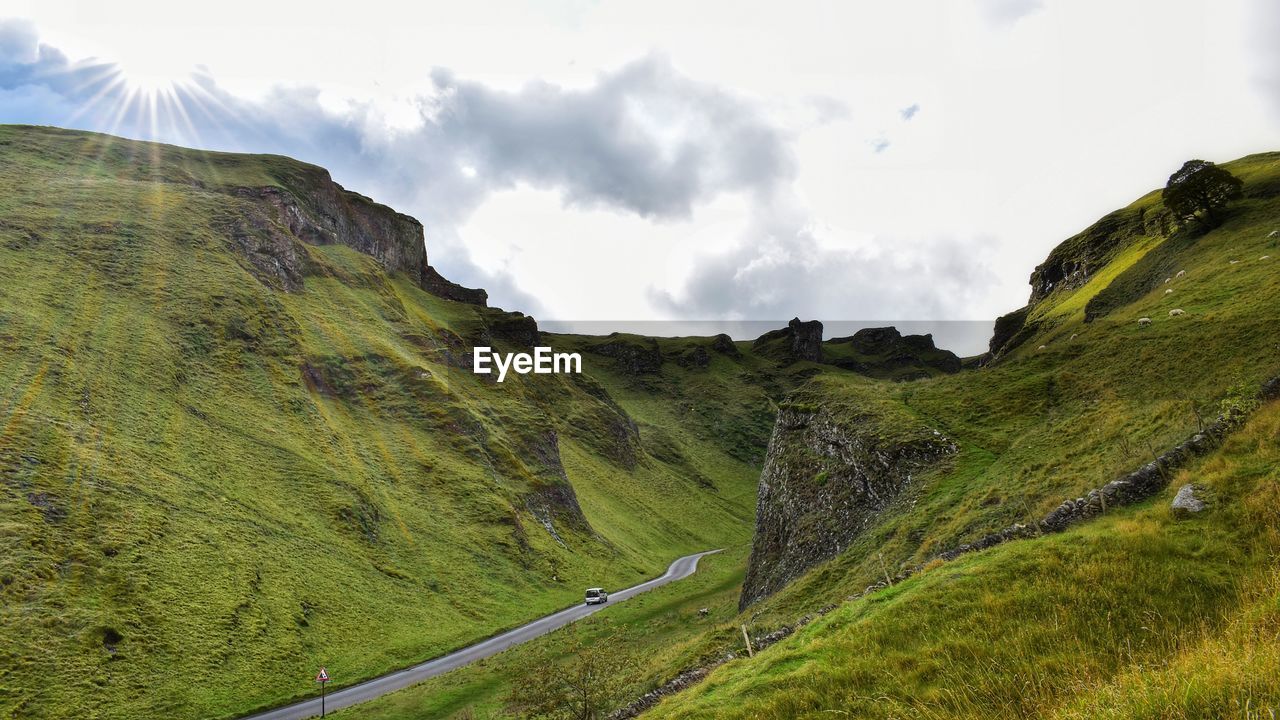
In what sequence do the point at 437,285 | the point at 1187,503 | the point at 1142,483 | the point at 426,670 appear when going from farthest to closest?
the point at 437,285, the point at 426,670, the point at 1142,483, the point at 1187,503

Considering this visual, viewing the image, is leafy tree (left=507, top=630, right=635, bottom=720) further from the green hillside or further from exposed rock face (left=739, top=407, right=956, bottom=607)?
exposed rock face (left=739, top=407, right=956, bottom=607)

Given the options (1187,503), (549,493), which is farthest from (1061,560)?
(549,493)

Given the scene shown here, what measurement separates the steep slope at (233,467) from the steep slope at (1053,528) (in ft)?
103

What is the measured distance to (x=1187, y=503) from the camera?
41.2 feet

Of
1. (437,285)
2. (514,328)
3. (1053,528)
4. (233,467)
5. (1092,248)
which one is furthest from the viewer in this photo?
(437,285)

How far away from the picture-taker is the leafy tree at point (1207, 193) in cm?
4019

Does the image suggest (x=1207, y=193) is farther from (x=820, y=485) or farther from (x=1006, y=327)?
(x=820, y=485)

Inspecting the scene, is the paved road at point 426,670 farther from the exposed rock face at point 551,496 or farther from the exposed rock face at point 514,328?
the exposed rock face at point 514,328

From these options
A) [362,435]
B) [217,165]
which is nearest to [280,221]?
[217,165]

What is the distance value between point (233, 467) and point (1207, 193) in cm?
8154

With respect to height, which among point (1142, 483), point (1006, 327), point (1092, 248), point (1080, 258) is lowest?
point (1142, 483)

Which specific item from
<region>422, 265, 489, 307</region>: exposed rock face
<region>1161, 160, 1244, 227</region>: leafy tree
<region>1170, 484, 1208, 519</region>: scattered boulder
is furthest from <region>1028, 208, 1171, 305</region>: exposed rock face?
<region>422, 265, 489, 307</region>: exposed rock face

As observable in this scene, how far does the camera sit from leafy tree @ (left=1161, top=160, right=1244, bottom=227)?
40.2m

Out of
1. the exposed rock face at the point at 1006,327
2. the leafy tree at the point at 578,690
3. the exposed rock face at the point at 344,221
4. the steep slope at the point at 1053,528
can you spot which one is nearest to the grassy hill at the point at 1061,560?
the steep slope at the point at 1053,528
